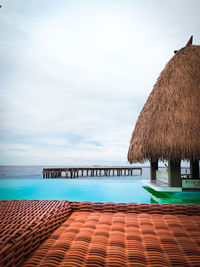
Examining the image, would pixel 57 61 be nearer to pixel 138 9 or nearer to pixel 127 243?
pixel 138 9

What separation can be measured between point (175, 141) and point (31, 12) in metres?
6.66

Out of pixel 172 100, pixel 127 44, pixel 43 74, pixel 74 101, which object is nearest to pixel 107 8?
pixel 127 44

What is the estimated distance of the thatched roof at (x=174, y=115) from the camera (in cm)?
557

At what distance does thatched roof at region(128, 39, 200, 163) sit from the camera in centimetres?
557

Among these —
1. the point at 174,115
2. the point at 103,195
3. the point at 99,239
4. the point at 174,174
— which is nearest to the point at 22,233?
the point at 99,239

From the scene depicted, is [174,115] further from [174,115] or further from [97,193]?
[97,193]

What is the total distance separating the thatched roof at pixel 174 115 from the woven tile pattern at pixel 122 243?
4713mm

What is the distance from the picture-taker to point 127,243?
84 cm

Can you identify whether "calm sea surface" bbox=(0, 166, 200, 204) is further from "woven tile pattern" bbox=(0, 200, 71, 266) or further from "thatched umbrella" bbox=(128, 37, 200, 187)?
"woven tile pattern" bbox=(0, 200, 71, 266)

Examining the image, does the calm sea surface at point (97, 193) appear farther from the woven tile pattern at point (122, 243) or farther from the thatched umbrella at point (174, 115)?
the woven tile pattern at point (122, 243)

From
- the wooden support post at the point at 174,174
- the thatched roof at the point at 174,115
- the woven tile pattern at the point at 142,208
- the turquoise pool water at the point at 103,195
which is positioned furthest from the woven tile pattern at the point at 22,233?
the wooden support post at the point at 174,174

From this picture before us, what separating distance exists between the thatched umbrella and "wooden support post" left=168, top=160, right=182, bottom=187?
1.58 ft

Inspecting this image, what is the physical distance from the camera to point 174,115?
5750 millimetres

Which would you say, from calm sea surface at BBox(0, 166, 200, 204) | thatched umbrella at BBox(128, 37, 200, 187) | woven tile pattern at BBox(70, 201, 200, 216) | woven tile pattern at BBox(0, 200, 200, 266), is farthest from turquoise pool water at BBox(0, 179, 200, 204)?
woven tile pattern at BBox(0, 200, 200, 266)
